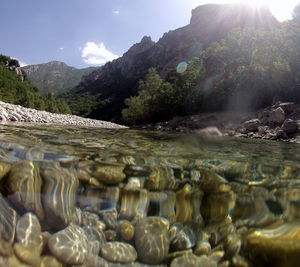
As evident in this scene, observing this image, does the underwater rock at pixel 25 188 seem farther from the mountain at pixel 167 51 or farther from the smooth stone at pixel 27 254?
the mountain at pixel 167 51

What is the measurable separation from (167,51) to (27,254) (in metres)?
126

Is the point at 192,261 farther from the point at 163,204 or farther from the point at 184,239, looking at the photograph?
the point at 163,204

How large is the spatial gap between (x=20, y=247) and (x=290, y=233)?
256cm

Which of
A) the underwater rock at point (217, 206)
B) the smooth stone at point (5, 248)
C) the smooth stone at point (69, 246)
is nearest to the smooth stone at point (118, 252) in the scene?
the smooth stone at point (69, 246)

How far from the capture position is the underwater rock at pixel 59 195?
2475mm

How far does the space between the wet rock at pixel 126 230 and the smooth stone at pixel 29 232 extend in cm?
77

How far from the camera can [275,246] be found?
93.6 inches

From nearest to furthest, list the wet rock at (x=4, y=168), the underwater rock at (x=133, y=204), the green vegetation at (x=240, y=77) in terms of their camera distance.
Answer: the wet rock at (x=4, y=168)
the underwater rock at (x=133, y=204)
the green vegetation at (x=240, y=77)

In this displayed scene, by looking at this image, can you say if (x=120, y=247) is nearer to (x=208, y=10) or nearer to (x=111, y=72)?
(x=208, y=10)

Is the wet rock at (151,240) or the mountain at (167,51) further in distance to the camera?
the mountain at (167,51)

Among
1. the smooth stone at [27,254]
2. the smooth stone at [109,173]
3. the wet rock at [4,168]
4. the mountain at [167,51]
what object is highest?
the mountain at [167,51]

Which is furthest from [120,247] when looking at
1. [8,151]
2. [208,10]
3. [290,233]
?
[208,10]

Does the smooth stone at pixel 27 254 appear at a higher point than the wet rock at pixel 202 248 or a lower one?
higher

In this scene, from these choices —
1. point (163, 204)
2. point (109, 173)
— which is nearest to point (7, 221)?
point (109, 173)
